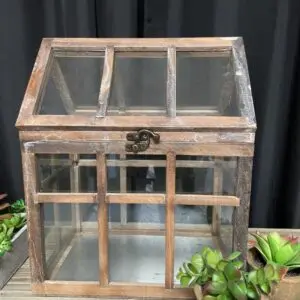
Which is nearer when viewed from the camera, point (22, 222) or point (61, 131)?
point (61, 131)

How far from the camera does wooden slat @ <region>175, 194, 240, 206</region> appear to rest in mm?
848

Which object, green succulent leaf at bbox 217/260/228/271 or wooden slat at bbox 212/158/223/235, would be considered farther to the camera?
wooden slat at bbox 212/158/223/235

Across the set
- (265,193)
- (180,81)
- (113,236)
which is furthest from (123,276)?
(265,193)

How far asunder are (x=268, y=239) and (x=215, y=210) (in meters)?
0.13

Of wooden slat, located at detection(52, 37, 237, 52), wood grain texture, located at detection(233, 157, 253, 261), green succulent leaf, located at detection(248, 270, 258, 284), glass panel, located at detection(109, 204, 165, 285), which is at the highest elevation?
wooden slat, located at detection(52, 37, 237, 52)

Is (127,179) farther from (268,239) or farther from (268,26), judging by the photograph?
(268,26)

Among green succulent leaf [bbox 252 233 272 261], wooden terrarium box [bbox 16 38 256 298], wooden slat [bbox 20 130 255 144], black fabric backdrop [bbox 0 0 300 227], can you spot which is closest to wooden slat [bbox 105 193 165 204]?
wooden terrarium box [bbox 16 38 256 298]

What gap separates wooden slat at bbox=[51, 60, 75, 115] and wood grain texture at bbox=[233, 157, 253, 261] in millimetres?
397

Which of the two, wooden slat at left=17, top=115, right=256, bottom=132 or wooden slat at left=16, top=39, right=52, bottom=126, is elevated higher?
wooden slat at left=16, top=39, right=52, bottom=126

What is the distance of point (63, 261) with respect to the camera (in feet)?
3.16

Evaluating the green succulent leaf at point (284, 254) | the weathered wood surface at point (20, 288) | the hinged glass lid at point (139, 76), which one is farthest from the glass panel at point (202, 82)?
the weathered wood surface at point (20, 288)

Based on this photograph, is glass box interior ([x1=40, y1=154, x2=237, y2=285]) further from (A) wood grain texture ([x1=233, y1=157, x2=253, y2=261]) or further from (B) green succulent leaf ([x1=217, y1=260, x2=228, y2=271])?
(B) green succulent leaf ([x1=217, y1=260, x2=228, y2=271])

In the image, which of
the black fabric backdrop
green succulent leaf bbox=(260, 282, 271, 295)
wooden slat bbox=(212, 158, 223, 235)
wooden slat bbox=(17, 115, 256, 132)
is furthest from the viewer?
the black fabric backdrop

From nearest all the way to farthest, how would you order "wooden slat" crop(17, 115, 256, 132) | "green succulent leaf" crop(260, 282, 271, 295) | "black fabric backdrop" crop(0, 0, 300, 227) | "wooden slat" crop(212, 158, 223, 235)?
"green succulent leaf" crop(260, 282, 271, 295) < "wooden slat" crop(17, 115, 256, 132) < "wooden slat" crop(212, 158, 223, 235) < "black fabric backdrop" crop(0, 0, 300, 227)
